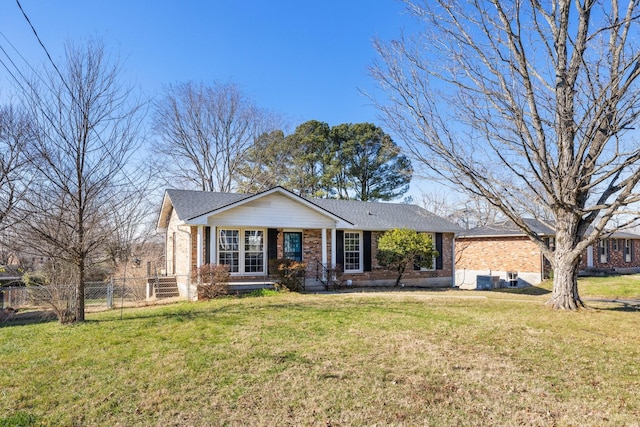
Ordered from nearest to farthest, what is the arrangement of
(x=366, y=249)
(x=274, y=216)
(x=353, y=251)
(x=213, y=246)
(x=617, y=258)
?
(x=213, y=246) → (x=274, y=216) → (x=353, y=251) → (x=366, y=249) → (x=617, y=258)

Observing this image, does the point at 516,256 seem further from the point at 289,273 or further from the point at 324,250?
the point at 289,273

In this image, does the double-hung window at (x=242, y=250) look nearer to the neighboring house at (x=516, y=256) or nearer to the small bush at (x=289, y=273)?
the small bush at (x=289, y=273)

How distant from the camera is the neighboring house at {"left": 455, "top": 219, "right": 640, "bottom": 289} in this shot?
21078 millimetres

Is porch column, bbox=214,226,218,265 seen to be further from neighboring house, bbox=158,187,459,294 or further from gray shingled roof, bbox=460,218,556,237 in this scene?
gray shingled roof, bbox=460,218,556,237

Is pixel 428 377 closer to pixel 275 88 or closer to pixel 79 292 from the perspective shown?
pixel 79 292

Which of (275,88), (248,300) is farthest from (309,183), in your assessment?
(248,300)

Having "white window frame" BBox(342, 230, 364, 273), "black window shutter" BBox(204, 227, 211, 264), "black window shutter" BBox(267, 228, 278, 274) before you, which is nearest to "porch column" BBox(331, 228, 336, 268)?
"white window frame" BBox(342, 230, 364, 273)

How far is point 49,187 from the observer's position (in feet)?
27.8

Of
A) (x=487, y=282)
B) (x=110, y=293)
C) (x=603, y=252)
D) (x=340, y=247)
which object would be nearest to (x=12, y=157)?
(x=110, y=293)

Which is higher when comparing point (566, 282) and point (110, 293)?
point (566, 282)

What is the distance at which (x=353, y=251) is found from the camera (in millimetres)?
16844

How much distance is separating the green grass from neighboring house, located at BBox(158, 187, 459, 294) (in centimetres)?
541

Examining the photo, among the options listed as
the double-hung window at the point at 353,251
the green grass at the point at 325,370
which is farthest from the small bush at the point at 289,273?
the green grass at the point at 325,370

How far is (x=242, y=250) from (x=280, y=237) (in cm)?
149
